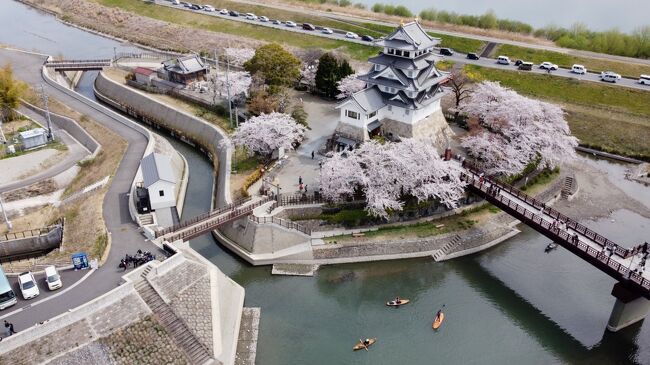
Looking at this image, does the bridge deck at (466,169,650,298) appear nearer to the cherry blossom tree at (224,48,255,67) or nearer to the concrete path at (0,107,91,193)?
the cherry blossom tree at (224,48,255,67)

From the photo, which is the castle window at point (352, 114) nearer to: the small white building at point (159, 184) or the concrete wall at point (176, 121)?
the concrete wall at point (176, 121)

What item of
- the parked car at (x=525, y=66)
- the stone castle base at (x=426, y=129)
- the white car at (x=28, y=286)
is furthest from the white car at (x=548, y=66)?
the white car at (x=28, y=286)

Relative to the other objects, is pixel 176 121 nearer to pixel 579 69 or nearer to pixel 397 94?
pixel 397 94

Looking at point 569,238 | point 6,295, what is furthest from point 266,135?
point 569,238

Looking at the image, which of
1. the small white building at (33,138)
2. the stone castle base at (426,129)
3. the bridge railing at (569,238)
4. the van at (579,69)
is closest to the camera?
the bridge railing at (569,238)

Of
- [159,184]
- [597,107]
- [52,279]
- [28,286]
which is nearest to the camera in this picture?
[28,286]

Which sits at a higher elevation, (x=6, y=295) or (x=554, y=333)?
(x=6, y=295)

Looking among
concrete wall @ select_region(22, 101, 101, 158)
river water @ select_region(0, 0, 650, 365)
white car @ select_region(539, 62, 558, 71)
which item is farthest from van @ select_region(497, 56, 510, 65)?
concrete wall @ select_region(22, 101, 101, 158)
